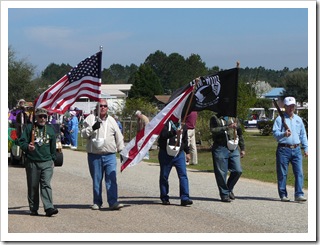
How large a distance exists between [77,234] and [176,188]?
6138mm

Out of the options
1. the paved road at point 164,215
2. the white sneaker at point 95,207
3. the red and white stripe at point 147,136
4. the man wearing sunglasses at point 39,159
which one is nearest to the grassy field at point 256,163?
the paved road at point 164,215

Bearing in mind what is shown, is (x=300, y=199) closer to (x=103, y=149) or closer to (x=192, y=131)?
(x=103, y=149)

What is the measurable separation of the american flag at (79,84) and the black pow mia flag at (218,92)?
193 centimetres

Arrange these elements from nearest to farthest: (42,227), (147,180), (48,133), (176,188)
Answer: (42,227)
(48,133)
(176,188)
(147,180)

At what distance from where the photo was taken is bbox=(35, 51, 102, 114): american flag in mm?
13227

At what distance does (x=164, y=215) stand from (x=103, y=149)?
5.42ft

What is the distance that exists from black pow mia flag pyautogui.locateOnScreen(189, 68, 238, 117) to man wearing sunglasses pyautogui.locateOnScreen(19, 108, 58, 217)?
9.67 ft

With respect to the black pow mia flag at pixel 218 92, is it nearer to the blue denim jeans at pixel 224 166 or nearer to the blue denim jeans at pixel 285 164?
the blue denim jeans at pixel 224 166

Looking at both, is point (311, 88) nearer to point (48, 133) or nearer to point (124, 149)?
point (124, 149)

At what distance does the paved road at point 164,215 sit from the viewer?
35.1 feet

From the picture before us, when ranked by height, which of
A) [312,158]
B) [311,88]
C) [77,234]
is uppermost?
[311,88]

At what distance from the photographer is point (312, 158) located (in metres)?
13.9

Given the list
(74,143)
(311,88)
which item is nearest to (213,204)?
(311,88)

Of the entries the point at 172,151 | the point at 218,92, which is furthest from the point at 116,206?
the point at 218,92
